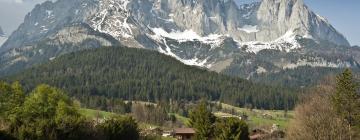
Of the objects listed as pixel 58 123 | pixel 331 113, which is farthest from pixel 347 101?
pixel 58 123

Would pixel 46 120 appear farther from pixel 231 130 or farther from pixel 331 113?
pixel 331 113

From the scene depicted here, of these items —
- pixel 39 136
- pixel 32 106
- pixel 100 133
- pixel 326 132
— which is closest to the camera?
pixel 326 132

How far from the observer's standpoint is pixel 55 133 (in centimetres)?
9444

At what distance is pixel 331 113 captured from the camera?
9169cm

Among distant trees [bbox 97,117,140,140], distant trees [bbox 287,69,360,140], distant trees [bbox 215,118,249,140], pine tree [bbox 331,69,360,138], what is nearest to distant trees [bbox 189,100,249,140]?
distant trees [bbox 215,118,249,140]

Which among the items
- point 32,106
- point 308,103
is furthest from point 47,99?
point 308,103

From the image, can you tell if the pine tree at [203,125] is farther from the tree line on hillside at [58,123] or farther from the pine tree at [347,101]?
the pine tree at [347,101]

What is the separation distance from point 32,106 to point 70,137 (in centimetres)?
1174

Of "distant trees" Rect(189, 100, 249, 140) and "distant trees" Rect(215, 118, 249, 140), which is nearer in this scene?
"distant trees" Rect(215, 118, 249, 140)

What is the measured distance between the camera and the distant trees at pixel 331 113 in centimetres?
7794

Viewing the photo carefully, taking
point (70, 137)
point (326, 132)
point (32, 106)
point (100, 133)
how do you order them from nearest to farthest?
1. point (326, 132)
2. point (70, 137)
3. point (32, 106)
4. point (100, 133)

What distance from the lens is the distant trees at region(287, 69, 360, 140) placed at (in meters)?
77.9

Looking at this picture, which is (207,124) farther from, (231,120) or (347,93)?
(347,93)

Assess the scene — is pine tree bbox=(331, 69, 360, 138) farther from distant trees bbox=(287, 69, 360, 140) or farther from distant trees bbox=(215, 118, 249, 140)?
distant trees bbox=(215, 118, 249, 140)
